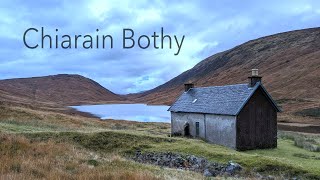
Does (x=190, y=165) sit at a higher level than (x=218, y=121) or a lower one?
lower

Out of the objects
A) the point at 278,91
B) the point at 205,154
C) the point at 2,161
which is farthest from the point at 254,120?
the point at 278,91

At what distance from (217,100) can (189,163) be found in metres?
14.7

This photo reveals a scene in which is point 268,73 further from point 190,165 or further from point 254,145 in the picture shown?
point 190,165

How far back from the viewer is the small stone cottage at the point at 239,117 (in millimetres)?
34344

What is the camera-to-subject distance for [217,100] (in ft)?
125

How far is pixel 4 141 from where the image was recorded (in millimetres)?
17375

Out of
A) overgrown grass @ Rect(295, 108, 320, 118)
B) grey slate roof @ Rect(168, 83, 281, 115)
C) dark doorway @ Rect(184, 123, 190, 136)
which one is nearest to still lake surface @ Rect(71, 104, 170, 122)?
overgrown grass @ Rect(295, 108, 320, 118)

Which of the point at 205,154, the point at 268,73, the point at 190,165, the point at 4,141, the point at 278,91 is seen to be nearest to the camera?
the point at 4,141

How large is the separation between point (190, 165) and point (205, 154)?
351cm

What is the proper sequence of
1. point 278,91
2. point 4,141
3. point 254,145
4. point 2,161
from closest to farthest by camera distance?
1. point 2,161
2. point 4,141
3. point 254,145
4. point 278,91

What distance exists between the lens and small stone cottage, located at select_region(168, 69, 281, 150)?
34.3 meters

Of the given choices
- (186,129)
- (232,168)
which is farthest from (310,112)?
(232,168)

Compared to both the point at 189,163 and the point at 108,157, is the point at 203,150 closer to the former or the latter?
the point at 189,163

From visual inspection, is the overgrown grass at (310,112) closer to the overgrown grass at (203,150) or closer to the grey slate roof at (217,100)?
the grey slate roof at (217,100)
